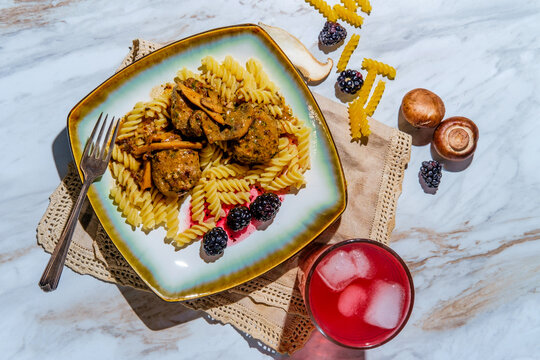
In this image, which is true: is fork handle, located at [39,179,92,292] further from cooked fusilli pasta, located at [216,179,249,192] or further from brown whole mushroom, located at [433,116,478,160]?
brown whole mushroom, located at [433,116,478,160]

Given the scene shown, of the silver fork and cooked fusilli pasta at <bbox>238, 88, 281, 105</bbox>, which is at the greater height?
cooked fusilli pasta at <bbox>238, 88, 281, 105</bbox>

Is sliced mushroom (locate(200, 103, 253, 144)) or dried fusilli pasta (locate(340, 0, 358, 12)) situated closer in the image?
sliced mushroom (locate(200, 103, 253, 144))

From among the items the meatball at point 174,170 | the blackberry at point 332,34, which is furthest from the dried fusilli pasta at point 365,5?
the meatball at point 174,170

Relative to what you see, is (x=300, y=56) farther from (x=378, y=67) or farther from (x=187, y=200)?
(x=187, y=200)

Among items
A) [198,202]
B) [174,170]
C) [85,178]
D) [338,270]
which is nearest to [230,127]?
[174,170]

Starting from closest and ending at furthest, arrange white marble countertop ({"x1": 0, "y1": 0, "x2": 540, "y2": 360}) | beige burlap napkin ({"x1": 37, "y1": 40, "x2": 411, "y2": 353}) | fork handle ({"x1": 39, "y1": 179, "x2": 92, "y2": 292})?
fork handle ({"x1": 39, "y1": 179, "x2": 92, "y2": 292}), beige burlap napkin ({"x1": 37, "y1": 40, "x2": 411, "y2": 353}), white marble countertop ({"x1": 0, "y1": 0, "x2": 540, "y2": 360})

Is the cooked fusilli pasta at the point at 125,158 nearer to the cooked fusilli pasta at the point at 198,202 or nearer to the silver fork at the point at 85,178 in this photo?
the silver fork at the point at 85,178

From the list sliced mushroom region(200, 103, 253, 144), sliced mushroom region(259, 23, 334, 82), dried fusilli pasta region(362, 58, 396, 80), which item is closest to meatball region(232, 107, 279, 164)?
sliced mushroom region(200, 103, 253, 144)
